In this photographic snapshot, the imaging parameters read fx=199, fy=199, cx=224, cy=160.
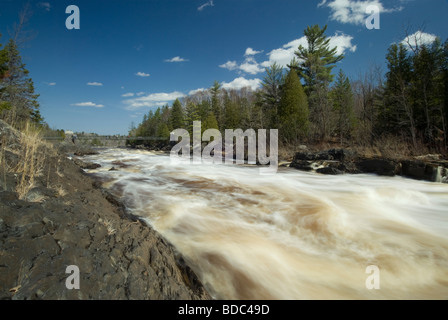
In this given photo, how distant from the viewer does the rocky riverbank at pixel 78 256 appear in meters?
1.52

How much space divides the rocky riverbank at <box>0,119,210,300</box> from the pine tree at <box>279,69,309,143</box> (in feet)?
68.5

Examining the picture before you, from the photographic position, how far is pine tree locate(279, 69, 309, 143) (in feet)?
73.1

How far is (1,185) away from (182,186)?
4408mm

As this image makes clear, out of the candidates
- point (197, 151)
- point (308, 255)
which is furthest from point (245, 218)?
point (197, 151)

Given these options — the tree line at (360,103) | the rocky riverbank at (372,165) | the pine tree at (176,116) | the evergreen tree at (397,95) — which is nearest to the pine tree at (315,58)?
the tree line at (360,103)

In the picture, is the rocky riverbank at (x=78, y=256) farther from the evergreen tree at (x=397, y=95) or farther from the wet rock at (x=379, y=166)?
the evergreen tree at (x=397, y=95)

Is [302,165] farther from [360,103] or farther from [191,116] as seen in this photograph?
[191,116]

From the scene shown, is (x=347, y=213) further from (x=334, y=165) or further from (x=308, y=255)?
(x=334, y=165)

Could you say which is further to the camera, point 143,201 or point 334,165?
point 334,165

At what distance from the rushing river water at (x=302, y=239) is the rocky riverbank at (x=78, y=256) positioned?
566mm

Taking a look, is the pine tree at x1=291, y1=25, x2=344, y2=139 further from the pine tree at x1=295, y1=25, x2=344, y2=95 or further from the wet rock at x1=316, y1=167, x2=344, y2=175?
the wet rock at x1=316, y1=167, x2=344, y2=175

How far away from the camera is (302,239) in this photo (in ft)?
11.3

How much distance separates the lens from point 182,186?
265 inches

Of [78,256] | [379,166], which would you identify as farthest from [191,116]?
[78,256]
